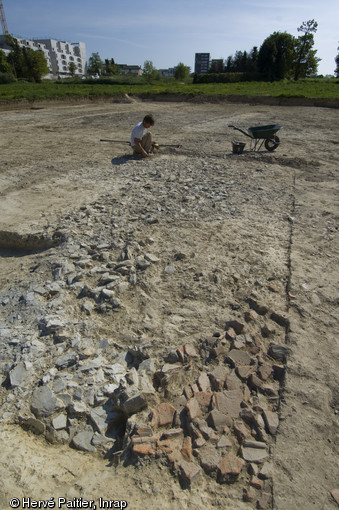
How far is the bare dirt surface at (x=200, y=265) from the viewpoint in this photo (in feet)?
6.94

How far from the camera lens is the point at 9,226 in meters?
5.33

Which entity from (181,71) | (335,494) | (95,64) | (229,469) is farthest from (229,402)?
(95,64)

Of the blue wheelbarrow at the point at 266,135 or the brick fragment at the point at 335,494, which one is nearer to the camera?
the brick fragment at the point at 335,494

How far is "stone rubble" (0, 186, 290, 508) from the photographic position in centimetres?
226

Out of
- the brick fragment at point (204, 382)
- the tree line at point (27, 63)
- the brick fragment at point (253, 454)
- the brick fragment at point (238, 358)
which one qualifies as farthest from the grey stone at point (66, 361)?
the tree line at point (27, 63)

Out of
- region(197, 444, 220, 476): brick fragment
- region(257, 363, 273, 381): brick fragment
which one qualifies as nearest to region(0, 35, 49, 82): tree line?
region(257, 363, 273, 381): brick fragment

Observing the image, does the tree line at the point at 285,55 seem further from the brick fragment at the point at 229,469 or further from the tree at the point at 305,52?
the brick fragment at the point at 229,469

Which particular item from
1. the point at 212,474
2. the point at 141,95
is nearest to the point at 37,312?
the point at 212,474

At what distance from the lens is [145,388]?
2709 mm

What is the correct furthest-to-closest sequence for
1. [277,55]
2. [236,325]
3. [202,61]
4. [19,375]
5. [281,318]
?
1. [202,61]
2. [277,55]
3. [281,318]
4. [236,325]
5. [19,375]

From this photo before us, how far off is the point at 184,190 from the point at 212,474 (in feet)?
17.4

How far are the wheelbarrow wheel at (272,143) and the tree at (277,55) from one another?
50185 mm

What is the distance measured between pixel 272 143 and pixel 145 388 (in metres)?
8.90

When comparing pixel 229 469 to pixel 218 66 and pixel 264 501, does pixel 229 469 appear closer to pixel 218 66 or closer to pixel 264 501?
pixel 264 501
